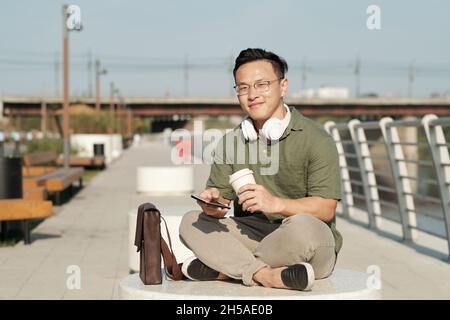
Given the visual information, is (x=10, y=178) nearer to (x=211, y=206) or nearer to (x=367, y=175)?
(x=367, y=175)

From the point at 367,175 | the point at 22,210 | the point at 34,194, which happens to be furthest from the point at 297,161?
the point at 34,194

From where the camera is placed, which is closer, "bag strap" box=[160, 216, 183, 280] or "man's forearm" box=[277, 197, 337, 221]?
"man's forearm" box=[277, 197, 337, 221]

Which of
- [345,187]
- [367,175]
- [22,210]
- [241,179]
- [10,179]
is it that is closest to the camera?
[241,179]

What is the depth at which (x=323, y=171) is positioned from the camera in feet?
15.4

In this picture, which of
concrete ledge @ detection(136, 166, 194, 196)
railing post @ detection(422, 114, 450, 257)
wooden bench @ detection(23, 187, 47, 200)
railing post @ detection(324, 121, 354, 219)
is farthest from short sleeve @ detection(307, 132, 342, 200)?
concrete ledge @ detection(136, 166, 194, 196)

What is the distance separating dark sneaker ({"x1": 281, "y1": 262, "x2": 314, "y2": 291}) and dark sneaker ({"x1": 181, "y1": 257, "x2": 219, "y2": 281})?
0.54 metres

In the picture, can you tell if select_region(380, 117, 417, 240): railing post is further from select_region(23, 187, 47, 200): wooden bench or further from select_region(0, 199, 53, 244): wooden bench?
select_region(23, 187, 47, 200): wooden bench

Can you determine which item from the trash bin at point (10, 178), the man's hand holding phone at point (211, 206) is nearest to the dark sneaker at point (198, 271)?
the man's hand holding phone at point (211, 206)

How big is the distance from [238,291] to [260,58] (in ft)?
4.03

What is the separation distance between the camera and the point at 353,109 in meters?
94.9

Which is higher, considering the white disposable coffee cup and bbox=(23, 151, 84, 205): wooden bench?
the white disposable coffee cup

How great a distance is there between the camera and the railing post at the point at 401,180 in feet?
34.0

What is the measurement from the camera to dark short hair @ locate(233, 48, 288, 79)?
480cm

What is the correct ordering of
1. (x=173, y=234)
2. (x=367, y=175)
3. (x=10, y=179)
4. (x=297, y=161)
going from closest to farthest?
(x=297, y=161) → (x=173, y=234) → (x=10, y=179) → (x=367, y=175)
